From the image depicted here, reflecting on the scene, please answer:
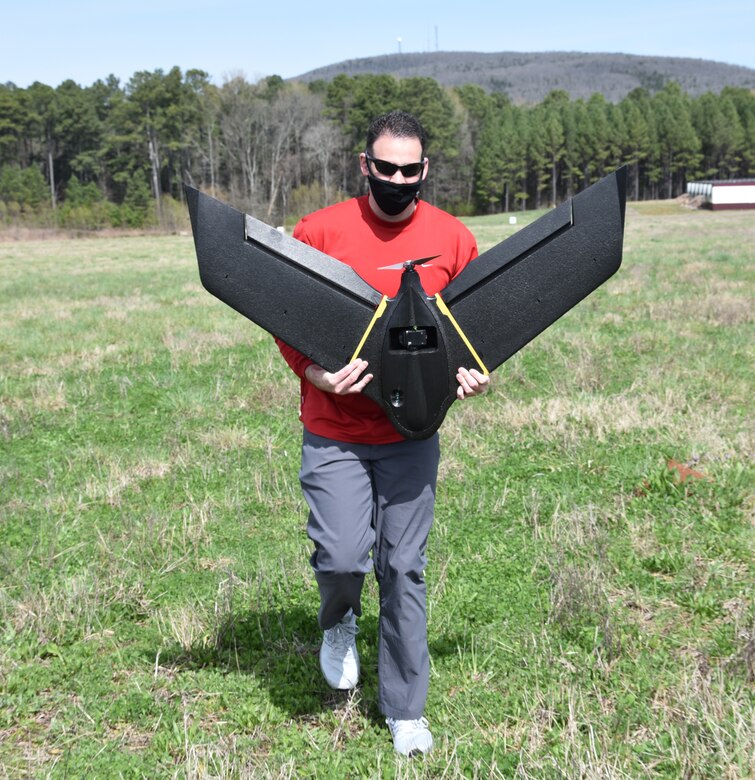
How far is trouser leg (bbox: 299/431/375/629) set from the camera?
3.58 meters

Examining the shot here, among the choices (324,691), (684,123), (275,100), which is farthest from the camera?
(684,123)

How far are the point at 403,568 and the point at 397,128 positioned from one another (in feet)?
6.08

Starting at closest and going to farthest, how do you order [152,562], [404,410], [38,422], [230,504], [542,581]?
[404,410]
[542,581]
[152,562]
[230,504]
[38,422]

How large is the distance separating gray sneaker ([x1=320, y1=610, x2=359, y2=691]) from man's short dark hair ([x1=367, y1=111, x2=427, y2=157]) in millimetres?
2151

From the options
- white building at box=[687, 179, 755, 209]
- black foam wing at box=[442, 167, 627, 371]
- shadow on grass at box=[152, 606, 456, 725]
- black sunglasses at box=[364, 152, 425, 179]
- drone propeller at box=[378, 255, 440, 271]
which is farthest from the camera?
white building at box=[687, 179, 755, 209]

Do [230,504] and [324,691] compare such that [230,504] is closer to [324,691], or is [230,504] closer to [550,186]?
[324,691]

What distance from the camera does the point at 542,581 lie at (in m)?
4.98

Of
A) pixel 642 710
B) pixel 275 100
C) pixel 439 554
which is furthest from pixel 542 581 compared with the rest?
pixel 275 100

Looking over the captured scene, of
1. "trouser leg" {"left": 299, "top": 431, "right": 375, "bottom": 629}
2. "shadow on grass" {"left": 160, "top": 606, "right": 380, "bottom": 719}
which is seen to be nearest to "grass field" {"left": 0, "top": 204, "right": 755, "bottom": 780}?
"shadow on grass" {"left": 160, "top": 606, "right": 380, "bottom": 719}

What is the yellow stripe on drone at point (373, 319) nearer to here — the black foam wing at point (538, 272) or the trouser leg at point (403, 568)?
the black foam wing at point (538, 272)

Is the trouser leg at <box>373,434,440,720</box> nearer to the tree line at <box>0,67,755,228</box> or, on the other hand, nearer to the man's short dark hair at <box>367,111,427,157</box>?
the man's short dark hair at <box>367,111,427,157</box>

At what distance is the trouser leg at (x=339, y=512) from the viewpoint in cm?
358

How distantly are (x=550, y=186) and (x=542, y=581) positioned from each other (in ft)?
368

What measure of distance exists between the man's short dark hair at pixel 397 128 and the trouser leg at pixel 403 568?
131 cm
